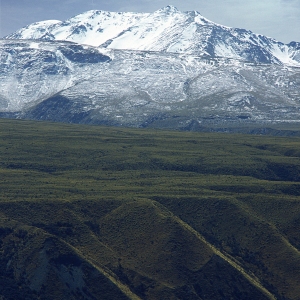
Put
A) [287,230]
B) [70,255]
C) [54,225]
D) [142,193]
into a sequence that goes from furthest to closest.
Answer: [142,193], [287,230], [54,225], [70,255]

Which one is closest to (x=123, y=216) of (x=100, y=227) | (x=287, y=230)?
(x=100, y=227)

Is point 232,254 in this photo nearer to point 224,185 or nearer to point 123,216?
point 123,216

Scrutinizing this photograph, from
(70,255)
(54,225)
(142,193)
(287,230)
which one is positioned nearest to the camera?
(70,255)

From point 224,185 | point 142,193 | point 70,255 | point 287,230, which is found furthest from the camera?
point 224,185

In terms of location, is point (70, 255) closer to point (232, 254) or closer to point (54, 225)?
point (54, 225)

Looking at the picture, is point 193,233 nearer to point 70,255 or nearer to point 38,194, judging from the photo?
point 70,255

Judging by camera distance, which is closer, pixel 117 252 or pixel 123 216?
pixel 117 252

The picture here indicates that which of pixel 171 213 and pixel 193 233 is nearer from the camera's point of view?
pixel 193 233

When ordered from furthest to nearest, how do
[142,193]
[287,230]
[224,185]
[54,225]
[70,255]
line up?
[224,185] → [142,193] → [287,230] → [54,225] → [70,255]

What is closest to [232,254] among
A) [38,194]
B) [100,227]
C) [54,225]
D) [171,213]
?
[171,213]

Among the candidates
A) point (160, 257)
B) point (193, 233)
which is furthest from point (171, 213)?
point (160, 257)
